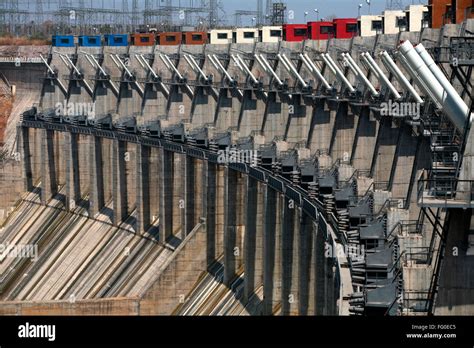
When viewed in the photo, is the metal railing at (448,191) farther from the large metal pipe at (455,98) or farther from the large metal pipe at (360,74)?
the large metal pipe at (360,74)

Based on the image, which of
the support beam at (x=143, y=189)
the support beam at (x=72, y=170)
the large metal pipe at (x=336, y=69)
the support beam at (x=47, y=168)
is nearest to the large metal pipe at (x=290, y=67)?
the large metal pipe at (x=336, y=69)

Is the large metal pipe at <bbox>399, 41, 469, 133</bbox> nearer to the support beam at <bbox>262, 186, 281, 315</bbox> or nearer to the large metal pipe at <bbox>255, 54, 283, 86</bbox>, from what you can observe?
the support beam at <bbox>262, 186, 281, 315</bbox>

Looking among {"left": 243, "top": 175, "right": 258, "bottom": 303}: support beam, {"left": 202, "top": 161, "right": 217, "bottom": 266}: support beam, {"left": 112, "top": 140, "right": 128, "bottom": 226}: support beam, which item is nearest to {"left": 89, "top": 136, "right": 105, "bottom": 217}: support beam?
{"left": 112, "top": 140, "right": 128, "bottom": 226}: support beam

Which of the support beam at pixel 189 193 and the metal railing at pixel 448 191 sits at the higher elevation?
the metal railing at pixel 448 191

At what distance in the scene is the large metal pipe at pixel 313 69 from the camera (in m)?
43.9

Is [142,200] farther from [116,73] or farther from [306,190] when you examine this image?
[306,190]

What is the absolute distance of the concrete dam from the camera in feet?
71.9

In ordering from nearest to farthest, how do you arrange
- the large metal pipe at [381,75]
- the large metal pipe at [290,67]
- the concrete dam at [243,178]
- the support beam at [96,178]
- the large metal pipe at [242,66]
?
1. the concrete dam at [243,178]
2. the large metal pipe at [381,75]
3. the large metal pipe at [290,67]
4. the large metal pipe at [242,66]
5. the support beam at [96,178]

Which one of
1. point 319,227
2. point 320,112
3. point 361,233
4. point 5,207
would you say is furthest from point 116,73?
point 361,233

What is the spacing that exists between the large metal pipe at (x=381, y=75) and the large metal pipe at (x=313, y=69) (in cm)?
593

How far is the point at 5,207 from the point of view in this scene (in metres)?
66.6

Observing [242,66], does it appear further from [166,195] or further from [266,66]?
[166,195]

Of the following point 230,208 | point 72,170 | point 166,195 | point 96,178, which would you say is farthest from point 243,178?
point 72,170
